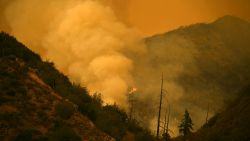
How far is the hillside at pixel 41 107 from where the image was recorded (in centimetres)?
1370

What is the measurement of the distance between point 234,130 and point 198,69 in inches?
6945

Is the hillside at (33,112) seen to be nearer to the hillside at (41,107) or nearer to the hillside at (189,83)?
the hillside at (41,107)

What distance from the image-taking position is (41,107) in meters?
16.2

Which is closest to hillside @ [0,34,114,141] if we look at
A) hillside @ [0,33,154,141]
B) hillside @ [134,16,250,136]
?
hillside @ [0,33,154,141]

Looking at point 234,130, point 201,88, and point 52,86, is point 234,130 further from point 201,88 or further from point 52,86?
point 201,88

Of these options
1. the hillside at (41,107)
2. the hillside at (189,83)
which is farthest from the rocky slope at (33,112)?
the hillside at (189,83)

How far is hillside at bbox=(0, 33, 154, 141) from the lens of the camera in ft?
44.9

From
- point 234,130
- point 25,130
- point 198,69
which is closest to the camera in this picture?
point 25,130

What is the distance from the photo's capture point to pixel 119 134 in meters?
19.6

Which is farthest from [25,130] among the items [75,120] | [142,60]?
[142,60]

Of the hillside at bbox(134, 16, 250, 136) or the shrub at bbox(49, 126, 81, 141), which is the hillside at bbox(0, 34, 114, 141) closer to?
the shrub at bbox(49, 126, 81, 141)

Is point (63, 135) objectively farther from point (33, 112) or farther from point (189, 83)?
point (189, 83)

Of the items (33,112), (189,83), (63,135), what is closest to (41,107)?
Result: (33,112)

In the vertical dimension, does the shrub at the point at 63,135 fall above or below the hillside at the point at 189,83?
below
